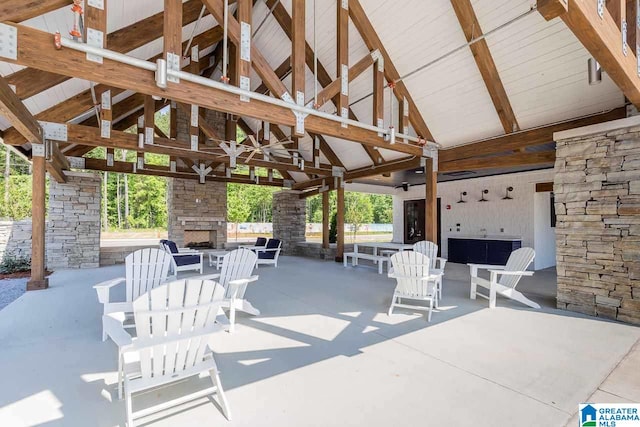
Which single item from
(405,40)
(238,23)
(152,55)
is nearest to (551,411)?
(238,23)

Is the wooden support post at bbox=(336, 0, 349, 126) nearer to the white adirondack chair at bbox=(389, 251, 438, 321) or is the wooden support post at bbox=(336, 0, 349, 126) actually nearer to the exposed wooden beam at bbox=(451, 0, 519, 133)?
the exposed wooden beam at bbox=(451, 0, 519, 133)

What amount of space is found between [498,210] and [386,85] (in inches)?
210

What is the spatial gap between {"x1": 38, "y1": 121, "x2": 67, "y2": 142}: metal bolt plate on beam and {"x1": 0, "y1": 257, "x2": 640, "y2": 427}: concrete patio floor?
121 inches

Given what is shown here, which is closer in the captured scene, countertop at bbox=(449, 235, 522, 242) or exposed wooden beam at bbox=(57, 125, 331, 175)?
exposed wooden beam at bbox=(57, 125, 331, 175)

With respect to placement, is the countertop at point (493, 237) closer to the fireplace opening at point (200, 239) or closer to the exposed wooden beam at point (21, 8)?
the fireplace opening at point (200, 239)

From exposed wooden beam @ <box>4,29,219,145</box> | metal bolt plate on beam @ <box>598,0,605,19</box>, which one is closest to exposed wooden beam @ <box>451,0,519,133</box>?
metal bolt plate on beam @ <box>598,0,605,19</box>

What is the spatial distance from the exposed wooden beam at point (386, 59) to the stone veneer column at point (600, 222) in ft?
8.78

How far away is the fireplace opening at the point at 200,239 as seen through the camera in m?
10.9

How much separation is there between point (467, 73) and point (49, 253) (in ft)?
34.0

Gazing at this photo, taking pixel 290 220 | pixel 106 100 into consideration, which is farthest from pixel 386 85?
pixel 290 220

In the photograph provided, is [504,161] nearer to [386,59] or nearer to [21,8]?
[386,59]

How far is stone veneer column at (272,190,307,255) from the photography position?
40.0ft

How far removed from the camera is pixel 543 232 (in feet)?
27.8

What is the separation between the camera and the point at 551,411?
206cm
